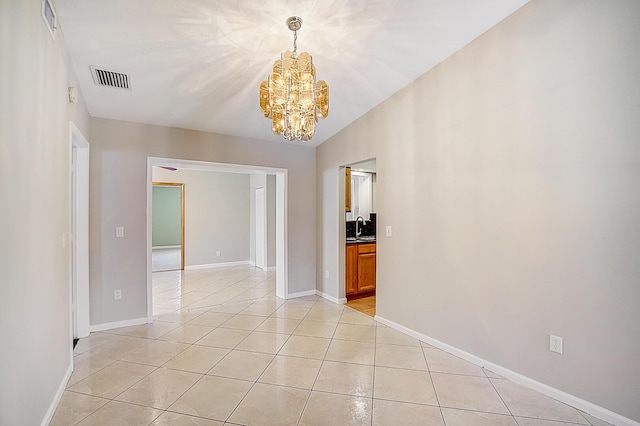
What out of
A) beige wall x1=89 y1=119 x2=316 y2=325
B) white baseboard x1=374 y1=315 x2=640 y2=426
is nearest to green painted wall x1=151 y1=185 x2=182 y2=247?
beige wall x1=89 y1=119 x2=316 y2=325

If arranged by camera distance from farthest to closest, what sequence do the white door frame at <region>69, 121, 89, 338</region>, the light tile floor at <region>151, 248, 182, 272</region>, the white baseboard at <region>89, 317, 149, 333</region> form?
the light tile floor at <region>151, 248, 182, 272</region>
the white baseboard at <region>89, 317, 149, 333</region>
the white door frame at <region>69, 121, 89, 338</region>

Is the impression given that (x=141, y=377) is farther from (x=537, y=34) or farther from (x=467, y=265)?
(x=537, y=34)

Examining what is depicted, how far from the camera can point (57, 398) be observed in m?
2.13

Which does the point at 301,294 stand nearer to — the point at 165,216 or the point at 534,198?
the point at 534,198

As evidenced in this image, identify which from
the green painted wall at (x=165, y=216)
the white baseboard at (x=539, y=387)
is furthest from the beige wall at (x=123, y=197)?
the green painted wall at (x=165, y=216)

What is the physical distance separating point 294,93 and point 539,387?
2.79 metres

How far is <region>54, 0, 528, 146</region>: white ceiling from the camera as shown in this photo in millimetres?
2150

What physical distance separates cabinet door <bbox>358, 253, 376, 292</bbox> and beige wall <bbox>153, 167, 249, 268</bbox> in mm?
4025

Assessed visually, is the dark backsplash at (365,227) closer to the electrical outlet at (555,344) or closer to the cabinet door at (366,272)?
the cabinet door at (366,272)

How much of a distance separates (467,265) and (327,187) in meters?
2.42

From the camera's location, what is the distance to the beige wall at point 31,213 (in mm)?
1405

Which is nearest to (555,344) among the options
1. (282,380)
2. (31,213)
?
(282,380)

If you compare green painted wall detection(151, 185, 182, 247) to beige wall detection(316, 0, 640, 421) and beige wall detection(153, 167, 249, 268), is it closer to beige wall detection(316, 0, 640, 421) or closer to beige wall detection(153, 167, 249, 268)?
beige wall detection(153, 167, 249, 268)

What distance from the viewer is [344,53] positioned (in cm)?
276
